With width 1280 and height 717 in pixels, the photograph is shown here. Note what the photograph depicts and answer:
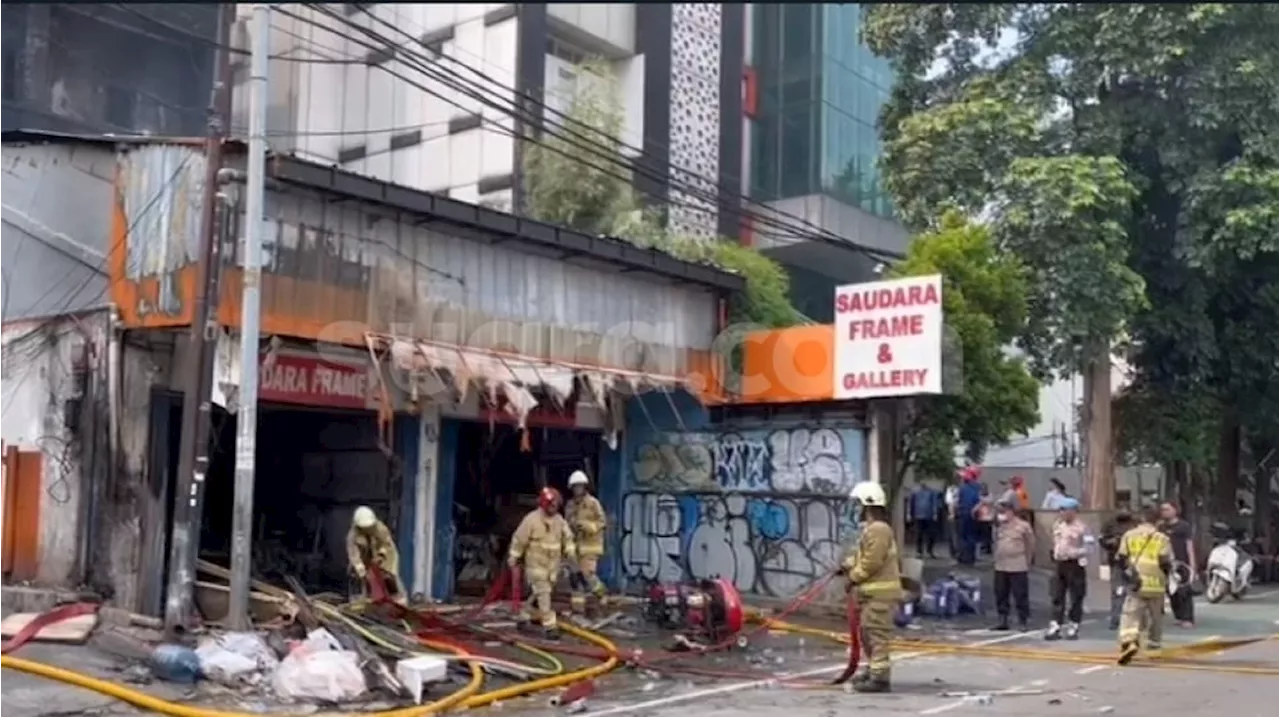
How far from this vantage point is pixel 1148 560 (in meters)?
15.7

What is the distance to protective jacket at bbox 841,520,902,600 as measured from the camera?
519 inches

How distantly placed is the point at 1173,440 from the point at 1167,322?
236 cm

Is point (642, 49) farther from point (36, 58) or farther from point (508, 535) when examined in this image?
point (508, 535)

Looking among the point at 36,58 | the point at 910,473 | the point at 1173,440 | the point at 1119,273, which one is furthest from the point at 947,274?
the point at 36,58

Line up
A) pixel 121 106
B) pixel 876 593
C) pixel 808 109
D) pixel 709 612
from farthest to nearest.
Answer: pixel 808 109
pixel 121 106
pixel 709 612
pixel 876 593

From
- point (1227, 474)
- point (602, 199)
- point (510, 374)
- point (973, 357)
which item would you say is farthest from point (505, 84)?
point (510, 374)

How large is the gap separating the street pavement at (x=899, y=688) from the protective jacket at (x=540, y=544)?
2072mm

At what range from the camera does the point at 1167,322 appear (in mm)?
27547

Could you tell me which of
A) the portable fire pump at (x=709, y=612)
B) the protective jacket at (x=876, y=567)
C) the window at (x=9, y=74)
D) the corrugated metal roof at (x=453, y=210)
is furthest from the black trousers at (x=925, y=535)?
the window at (x=9, y=74)

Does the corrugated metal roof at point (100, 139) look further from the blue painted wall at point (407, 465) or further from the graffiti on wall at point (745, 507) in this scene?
the graffiti on wall at point (745, 507)

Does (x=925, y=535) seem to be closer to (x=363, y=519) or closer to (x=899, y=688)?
(x=363, y=519)

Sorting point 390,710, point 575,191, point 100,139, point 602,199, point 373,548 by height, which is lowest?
point 390,710

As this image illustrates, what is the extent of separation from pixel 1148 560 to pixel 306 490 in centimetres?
1143

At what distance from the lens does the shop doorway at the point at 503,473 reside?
21703 mm
